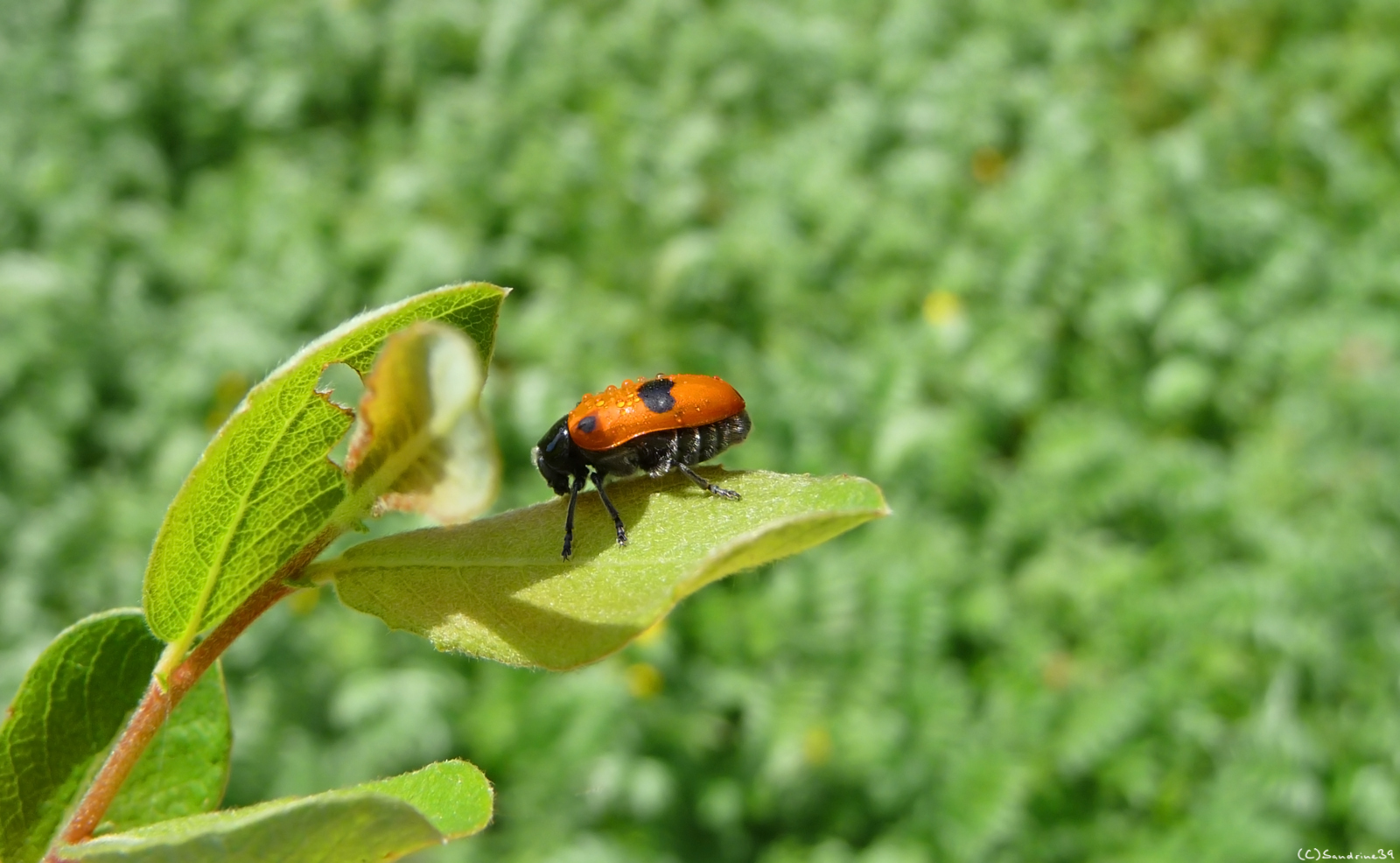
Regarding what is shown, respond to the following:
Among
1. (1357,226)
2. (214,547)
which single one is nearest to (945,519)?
(1357,226)

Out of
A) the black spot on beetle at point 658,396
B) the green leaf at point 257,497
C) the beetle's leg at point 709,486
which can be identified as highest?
the green leaf at point 257,497

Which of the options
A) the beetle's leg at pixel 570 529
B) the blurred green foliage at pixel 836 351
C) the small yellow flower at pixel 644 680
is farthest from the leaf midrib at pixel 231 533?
the small yellow flower at pixel 644 680

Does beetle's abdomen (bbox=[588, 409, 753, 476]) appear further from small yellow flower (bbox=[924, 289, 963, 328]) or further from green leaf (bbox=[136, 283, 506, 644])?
small yellow flower (bbox=[924, 289, 963, 328])

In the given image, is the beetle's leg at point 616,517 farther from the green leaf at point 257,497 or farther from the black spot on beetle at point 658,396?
the black spot on beetle at point 658,396

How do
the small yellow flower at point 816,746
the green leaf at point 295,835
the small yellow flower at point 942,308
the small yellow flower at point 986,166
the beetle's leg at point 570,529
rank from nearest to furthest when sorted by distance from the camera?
the green leaf at point 295,835 → the beetle's leg at point 570,529 → the small yellow flower at point 816,746 → the small yellow flower at point 942,308 → the small yellow flower at point 986,166

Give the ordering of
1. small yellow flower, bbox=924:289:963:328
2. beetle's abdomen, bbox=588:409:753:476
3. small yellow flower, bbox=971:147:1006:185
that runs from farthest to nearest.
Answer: small yellow flower, bbox=971:147:1006:185 < small yellow flower, bbox=924:289:963:328 < beetle's abdomen, bbox=588:409:753:476

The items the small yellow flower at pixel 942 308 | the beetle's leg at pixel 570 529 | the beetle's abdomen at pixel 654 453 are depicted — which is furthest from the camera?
the small yellow flower at pixel 942 308

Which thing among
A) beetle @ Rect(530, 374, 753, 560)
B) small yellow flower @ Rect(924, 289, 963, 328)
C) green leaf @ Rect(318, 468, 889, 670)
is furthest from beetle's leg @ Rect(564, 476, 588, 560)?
small yellow flower @ Rect(924, 289, 963, 328)
